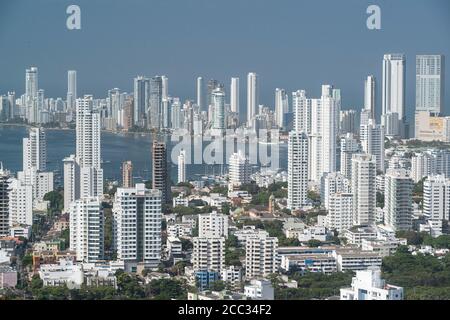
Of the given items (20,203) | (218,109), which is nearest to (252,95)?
(218,109)

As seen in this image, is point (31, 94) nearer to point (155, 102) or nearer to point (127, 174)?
point (155, 102)

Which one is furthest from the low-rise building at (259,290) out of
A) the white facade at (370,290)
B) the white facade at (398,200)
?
the white facade at (398,200)

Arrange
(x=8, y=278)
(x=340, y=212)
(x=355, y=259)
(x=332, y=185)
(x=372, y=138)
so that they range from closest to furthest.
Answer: (x=8, y=278) < (x=355, y=259) < (x=340, y=212) < (x=332, y=185) < (x=372, y=138)

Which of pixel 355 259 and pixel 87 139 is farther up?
pixel 87 139

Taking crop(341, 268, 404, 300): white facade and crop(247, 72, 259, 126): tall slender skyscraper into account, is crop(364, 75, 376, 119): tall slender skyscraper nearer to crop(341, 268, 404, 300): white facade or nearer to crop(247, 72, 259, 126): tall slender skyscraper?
crop(247, 72, 259, 126): tall slender skyscraper

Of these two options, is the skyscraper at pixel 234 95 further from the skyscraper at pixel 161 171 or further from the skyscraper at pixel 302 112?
the skyscraper at pixel 161 171
